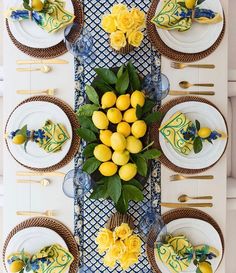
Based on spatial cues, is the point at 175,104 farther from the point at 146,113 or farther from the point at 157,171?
the point at 157,171

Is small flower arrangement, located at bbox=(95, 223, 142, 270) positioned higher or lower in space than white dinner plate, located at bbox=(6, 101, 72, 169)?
lower

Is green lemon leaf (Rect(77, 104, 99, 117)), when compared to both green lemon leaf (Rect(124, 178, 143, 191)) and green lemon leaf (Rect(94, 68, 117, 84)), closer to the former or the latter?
green lemon leaf (Rect(94, 68, 117, 84))

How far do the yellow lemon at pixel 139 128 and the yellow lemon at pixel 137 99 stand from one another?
0.20 feet

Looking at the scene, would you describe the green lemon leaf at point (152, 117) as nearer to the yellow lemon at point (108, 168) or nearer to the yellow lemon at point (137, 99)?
the yellow lemon at point (137, 99)

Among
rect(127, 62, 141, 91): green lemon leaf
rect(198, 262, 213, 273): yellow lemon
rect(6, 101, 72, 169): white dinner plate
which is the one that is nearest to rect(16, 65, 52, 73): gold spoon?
rect(6, 101, 72, 169): white dinner plate

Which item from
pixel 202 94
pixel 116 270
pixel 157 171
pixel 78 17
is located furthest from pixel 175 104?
pixel 116 270

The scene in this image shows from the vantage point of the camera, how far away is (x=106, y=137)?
1.22 metres

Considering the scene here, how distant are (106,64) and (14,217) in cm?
74

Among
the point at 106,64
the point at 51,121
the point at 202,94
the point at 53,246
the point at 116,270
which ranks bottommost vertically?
the point at 116,270

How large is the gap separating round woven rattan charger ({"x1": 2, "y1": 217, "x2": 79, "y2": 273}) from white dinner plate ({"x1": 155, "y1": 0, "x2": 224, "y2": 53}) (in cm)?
86

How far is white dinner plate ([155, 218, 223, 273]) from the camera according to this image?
4.57 ft

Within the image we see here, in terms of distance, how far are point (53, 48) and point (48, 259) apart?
837mm

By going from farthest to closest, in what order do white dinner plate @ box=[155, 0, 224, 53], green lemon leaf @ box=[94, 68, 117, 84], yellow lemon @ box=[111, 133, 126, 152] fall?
white dinner plate @ box=[155, 0, 224, 53]
green lemon leaf @ box=[94, 68, 117, 84]
yellow lemon @ box=[111, 133, 126, 152]

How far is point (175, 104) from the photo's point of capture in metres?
1.39
